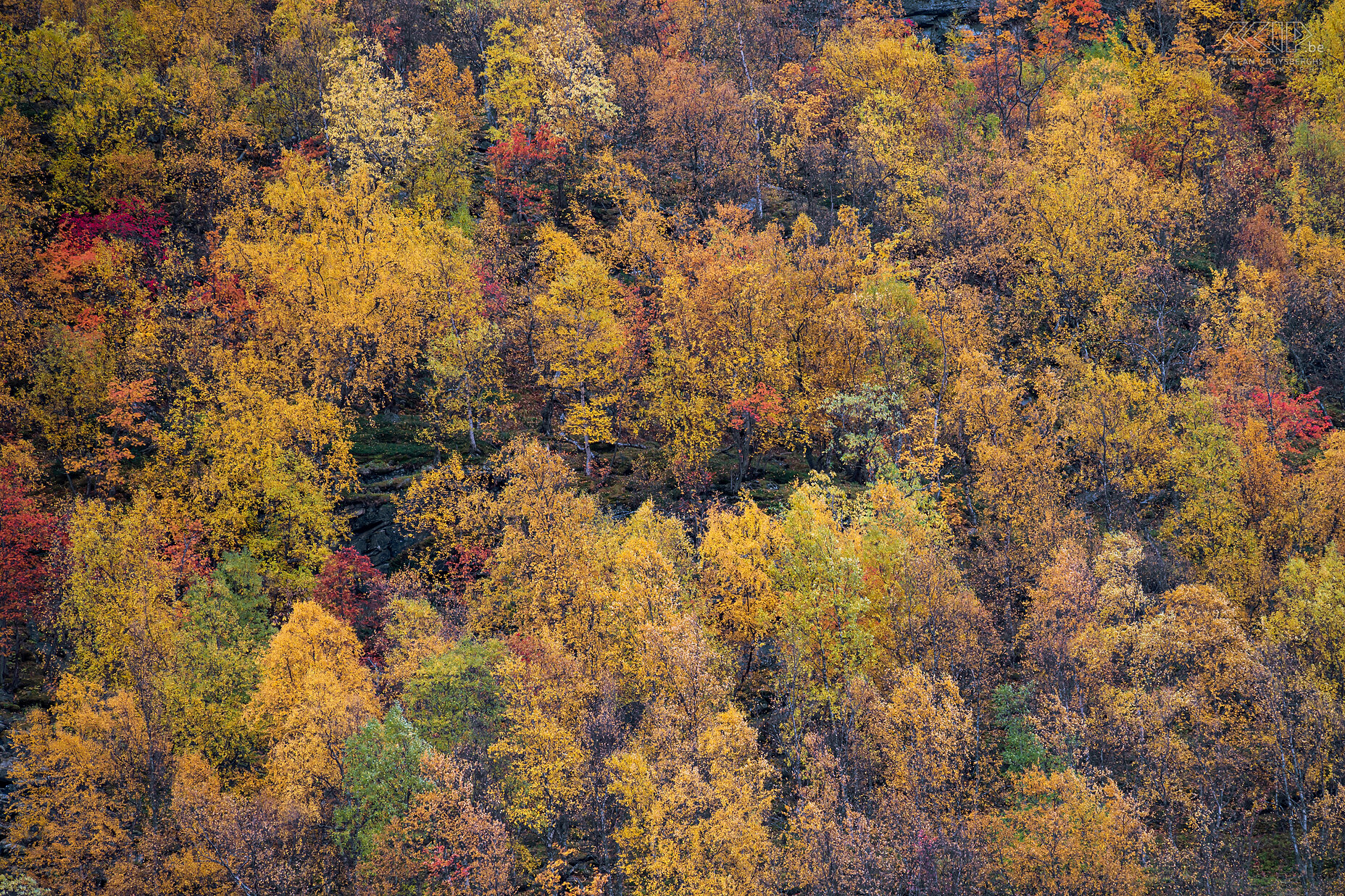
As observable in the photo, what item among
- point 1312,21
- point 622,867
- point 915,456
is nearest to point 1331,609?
point 915,456

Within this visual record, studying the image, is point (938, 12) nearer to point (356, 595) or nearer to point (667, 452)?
point (667, 452)

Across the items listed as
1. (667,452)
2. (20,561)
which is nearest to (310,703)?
(20,561)

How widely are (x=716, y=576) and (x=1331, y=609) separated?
30.0 metres

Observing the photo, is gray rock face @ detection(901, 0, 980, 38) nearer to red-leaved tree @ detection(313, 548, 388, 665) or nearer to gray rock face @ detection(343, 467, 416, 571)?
gray rock face @ detection(343, 467, 416, 571)

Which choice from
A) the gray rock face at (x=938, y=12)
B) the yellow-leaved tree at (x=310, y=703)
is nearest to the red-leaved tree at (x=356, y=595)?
the yellow-leaved tree at (x=310, y=703)

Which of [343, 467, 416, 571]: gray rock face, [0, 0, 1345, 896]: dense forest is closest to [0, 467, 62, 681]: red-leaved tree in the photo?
[0, 0, 1345, 896]: dense forest

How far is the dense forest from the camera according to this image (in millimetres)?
46125

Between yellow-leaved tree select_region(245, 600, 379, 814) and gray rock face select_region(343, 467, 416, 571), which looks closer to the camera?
yellow-leaved tree select_region(245, 600, 379, 814)

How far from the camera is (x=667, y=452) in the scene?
7000cm

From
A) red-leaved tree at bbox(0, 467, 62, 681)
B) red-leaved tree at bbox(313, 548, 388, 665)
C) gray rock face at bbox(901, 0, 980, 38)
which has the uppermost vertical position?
gray rock face at bbox(901, 0, 980, 38)

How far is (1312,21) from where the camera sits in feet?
326

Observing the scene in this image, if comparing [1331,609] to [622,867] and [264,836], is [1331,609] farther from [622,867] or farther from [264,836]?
[264,836]

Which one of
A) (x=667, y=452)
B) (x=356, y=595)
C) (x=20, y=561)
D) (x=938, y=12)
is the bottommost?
(x=356, y=595)

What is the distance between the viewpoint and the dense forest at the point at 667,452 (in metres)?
46.1
